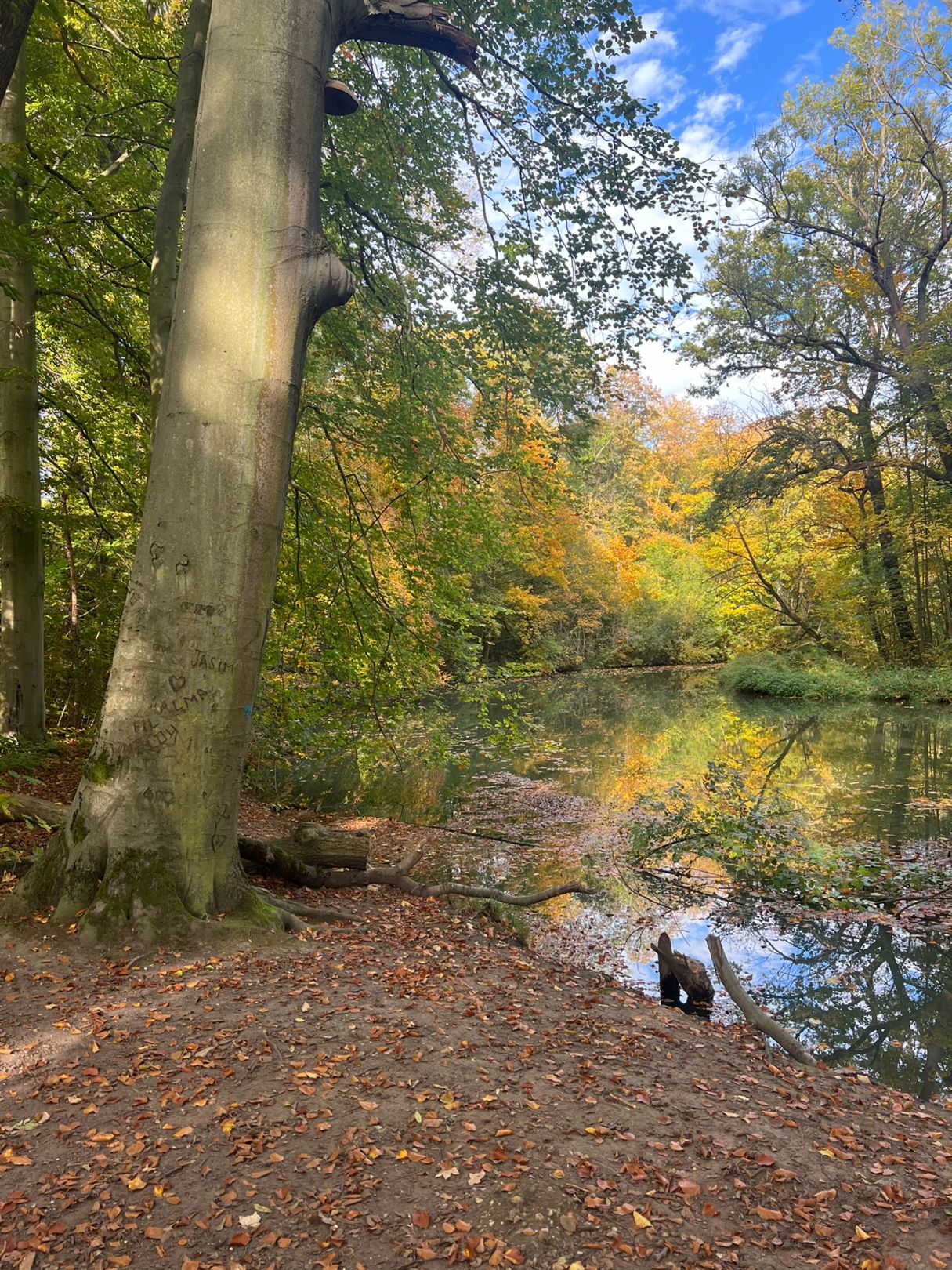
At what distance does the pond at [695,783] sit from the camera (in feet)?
16.3

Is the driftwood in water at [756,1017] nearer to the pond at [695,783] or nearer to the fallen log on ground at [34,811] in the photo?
the pond at [695,783]

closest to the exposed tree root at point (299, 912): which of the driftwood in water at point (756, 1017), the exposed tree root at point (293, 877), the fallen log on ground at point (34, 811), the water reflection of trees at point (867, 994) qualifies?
the exposed tree root at point (293, 877)

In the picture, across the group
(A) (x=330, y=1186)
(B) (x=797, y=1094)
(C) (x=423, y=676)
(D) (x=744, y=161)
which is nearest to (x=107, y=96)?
(C) (x=423, y=676)

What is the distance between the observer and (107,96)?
7.07 metres

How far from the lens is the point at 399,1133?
7.54 feet

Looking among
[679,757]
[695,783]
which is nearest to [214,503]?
[695,783]

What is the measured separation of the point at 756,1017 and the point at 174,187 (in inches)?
274

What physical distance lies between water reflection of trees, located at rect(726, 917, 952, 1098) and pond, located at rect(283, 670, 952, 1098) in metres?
0.01

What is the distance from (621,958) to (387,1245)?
12.9 ft

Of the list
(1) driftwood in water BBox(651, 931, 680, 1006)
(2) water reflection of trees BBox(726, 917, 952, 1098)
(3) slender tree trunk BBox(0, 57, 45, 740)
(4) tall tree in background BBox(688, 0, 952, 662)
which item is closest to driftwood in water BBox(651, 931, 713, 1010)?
(1) driftwood in water BBox(651, 931, 680, 1006)

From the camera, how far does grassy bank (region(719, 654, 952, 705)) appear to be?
64.5 feet

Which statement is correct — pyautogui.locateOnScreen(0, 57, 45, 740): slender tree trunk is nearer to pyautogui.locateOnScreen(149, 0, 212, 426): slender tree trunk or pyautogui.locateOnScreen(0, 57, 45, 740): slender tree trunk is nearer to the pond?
pyautogui.locateOnScreen(149, 0, 212, 426): slender tree trunk

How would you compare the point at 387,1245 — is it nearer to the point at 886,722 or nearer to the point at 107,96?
the point at 107,96

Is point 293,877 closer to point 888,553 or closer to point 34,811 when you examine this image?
point 34,811
